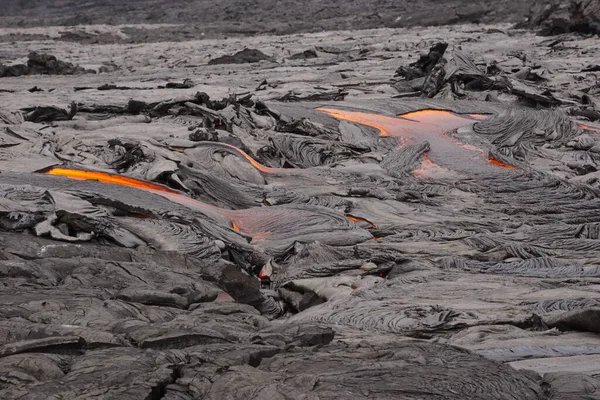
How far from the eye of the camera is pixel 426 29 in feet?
133

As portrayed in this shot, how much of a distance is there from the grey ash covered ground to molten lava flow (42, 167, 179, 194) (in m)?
0.05

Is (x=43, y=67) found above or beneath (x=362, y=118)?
above

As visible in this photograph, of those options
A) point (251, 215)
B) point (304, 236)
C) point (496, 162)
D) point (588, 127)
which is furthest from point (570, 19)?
point (304, 236)

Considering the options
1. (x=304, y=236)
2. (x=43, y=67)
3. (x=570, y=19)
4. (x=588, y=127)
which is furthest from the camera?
(x=570, y=19)

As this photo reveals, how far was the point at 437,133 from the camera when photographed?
52.0 feet

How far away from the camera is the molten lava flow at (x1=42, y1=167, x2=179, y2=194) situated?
10.5 meters

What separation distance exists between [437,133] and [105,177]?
25.2ft

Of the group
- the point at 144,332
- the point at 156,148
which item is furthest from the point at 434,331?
the point at 156,148

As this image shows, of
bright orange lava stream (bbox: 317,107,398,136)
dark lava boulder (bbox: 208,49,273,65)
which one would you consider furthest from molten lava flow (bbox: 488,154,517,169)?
dark lava boulder (bbox: 208,49,273,65)

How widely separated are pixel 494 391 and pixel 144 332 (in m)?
2.18

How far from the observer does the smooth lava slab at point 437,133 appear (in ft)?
43.7

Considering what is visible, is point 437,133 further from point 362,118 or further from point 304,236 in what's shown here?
point 304,236

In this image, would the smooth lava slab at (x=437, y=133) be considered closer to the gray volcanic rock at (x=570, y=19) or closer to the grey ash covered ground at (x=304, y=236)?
the grey ash covered ground at (x=304, y=236)

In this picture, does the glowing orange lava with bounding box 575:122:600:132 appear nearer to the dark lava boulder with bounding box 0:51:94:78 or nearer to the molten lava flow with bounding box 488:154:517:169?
the molten lava flow with bounding box 488:154:517:169
